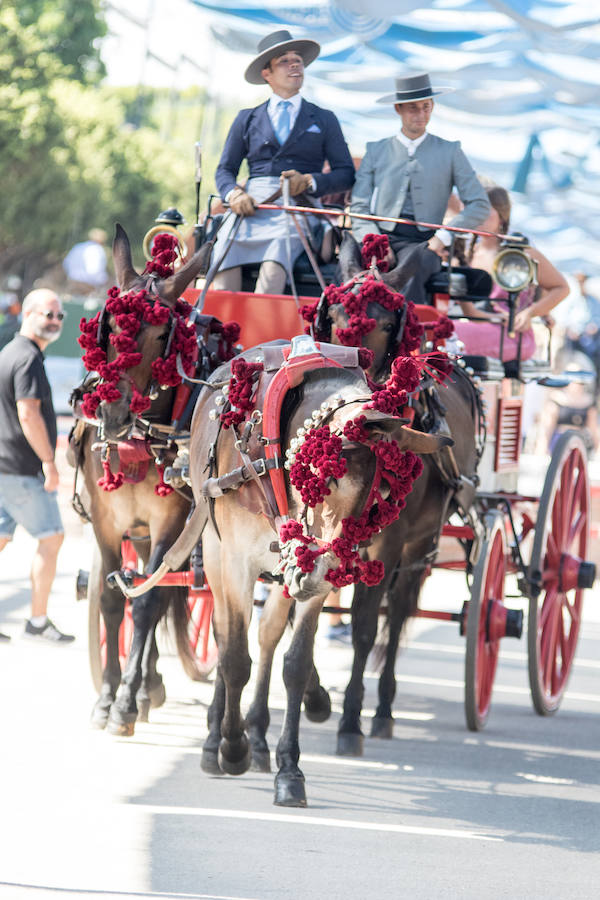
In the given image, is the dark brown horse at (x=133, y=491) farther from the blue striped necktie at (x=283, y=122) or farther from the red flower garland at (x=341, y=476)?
the blue striped necktie at (x=283, y=122)

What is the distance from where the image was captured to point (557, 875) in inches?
193

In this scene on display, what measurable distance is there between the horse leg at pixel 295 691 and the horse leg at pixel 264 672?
17.9 inches

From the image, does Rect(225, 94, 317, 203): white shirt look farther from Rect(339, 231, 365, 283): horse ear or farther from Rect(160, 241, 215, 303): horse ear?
Rect(160, 241, 215, 303): horse ear

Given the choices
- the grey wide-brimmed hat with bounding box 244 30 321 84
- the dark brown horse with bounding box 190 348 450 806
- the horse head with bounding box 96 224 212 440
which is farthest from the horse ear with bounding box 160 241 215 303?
the grey wide-brimmed hat with bounding box 244 30 321 84

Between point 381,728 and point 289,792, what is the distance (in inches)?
66.0

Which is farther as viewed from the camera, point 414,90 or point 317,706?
point 414,90

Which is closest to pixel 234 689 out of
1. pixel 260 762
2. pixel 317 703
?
pixel 260 762

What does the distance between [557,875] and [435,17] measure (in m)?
14.9

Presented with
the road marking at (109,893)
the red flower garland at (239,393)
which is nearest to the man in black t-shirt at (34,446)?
the red flower garland at (239,393)

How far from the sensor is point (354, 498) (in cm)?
497

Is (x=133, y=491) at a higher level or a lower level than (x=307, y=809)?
higher

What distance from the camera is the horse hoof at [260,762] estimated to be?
6.13m

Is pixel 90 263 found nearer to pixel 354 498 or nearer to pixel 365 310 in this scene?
pixel 365 310

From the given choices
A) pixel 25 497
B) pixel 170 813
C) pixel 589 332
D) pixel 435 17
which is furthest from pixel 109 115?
pixel 170 813
